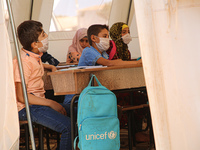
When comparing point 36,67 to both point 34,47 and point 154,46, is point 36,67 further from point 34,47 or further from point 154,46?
point 154,46

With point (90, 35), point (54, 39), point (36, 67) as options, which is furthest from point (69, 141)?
point (54, 39)

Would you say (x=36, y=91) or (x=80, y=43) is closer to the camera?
(x=36, y=91)

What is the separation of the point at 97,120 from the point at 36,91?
580 millimetres

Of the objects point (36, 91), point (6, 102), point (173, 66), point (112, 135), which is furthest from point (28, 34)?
point (173, 66)

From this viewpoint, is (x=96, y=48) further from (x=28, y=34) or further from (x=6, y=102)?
(x=6, y=102)

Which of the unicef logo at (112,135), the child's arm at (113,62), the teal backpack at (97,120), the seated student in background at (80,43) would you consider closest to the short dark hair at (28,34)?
the child's arm at (113,62)

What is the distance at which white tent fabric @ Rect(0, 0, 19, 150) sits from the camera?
1.62m

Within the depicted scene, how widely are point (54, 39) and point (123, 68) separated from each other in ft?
10.6

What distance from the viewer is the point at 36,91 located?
2.29 m

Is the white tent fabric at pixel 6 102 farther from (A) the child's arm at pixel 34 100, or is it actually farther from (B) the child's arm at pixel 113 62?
(B) the child's arm at pixel 113 62

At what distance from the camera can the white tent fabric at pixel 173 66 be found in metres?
1.31

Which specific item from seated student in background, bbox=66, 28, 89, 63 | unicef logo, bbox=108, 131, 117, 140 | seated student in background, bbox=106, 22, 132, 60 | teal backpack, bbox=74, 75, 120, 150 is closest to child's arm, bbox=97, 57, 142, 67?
teal backpack, bbox=74, 75, 120, 150

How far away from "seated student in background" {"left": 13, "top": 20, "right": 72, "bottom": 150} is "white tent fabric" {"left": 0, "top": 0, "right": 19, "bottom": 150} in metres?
0.47

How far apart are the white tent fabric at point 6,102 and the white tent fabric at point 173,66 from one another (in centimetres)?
71
